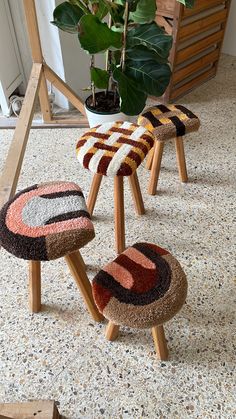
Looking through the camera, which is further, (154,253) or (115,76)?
(115,76)

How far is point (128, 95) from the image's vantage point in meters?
1.30

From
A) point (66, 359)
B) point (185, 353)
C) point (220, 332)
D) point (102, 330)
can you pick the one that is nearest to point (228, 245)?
point (220, 332)

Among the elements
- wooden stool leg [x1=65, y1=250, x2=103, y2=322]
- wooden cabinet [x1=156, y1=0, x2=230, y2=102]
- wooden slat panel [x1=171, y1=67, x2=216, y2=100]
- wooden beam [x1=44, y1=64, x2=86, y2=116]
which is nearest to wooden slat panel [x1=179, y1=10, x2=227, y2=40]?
wooden cabinet [x1=156, y1=0, x2=230, y2=102]

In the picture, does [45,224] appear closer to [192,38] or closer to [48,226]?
[48,226]

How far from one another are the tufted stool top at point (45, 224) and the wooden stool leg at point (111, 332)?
0.31m

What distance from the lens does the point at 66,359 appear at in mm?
978

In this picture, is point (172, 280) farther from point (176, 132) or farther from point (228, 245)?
point (176, 132)

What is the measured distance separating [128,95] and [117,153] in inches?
14.1

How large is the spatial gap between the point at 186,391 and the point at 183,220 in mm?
665

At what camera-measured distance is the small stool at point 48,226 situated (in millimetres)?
784

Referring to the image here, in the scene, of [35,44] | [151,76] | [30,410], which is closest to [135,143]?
[151,76]

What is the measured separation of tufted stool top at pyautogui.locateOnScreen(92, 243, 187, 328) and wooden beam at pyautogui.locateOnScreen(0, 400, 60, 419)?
10.6 inches

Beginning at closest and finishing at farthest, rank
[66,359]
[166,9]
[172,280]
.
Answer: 1. [172,280]
2. [66,359]
3. [166,9]

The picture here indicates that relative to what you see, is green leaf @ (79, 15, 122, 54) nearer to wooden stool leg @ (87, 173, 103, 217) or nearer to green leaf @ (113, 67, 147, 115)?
green leaf @ (113, 67, 147, 115)
